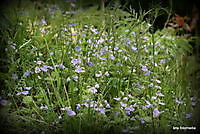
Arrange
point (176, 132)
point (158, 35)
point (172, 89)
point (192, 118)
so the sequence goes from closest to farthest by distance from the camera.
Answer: point (176, 132) → point (192, 118) → point (172, 89) → point (158, 35)

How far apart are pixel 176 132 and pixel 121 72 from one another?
2.15ft

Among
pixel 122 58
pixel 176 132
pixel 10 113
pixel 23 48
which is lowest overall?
pixel 176 132

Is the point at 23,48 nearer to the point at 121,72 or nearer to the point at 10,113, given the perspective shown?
the point at 10,113

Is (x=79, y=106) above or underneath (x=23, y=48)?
underneath

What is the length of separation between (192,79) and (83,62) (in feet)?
3.17

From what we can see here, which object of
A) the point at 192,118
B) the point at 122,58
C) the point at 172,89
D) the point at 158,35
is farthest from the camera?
the point at 158,35

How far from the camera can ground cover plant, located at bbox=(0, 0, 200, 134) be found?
1.61m

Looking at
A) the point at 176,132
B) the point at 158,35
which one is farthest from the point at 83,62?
the point at 158,35

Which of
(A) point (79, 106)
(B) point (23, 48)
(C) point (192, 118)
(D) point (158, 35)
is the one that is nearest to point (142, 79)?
(C) point (192, 118)

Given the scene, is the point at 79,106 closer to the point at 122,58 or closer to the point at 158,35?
the point at 122,58

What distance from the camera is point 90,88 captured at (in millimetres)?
1801

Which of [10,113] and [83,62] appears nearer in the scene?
[10,113]

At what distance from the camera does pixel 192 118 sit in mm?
1783

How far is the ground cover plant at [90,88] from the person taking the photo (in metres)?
1.61
